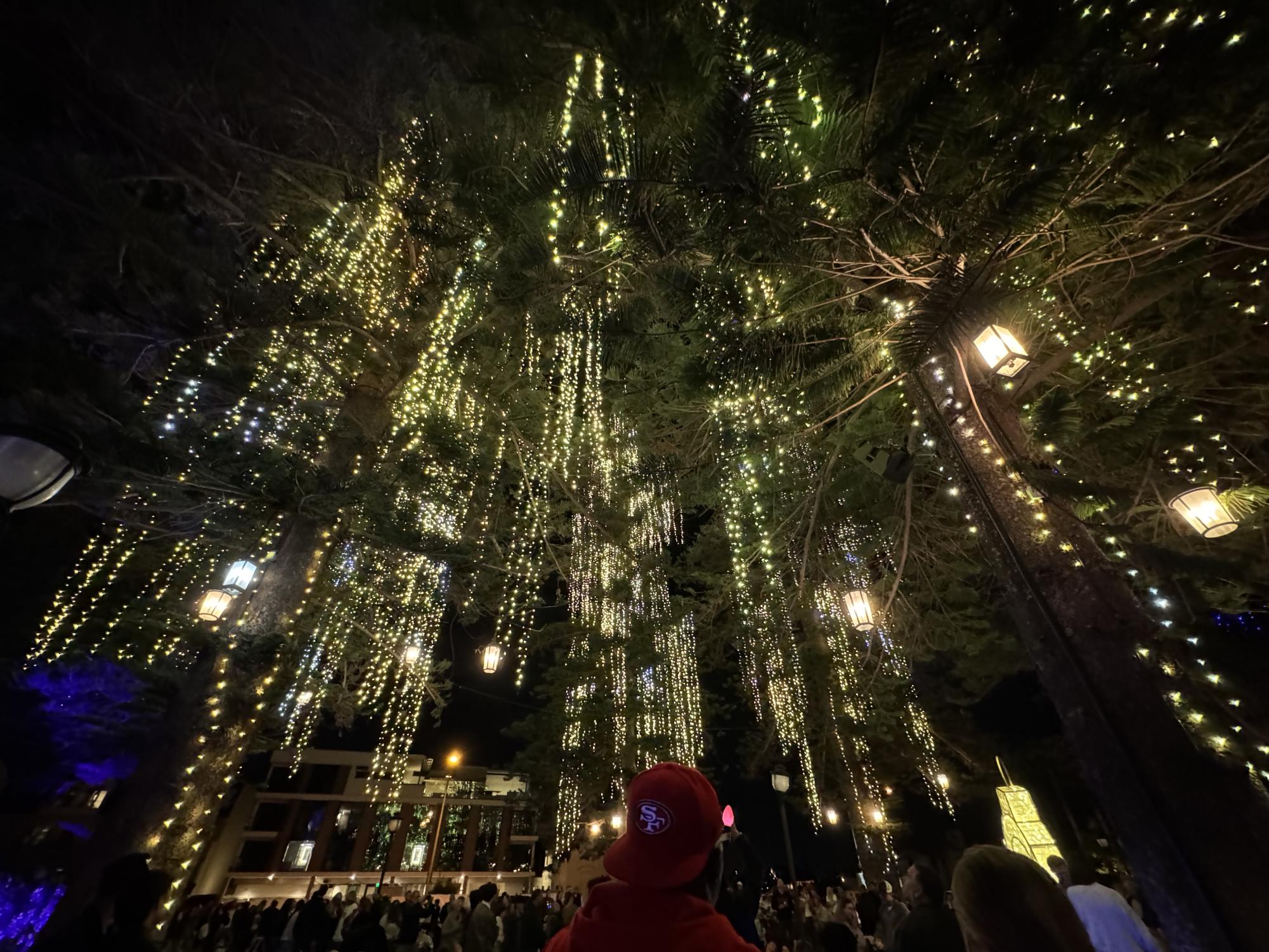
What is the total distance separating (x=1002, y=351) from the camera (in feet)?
10.2

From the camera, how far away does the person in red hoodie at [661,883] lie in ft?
3.70

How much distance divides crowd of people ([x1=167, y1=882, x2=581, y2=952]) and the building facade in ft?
29.0

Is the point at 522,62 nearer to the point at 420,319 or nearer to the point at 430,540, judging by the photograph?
the point at 420,319

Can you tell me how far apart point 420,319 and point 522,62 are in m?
4.12

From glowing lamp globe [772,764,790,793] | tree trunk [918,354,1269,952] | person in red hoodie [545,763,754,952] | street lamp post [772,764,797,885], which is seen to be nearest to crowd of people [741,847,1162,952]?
tree trunk [918,354,1269,952]

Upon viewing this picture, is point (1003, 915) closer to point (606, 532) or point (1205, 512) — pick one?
point (1205, 512)

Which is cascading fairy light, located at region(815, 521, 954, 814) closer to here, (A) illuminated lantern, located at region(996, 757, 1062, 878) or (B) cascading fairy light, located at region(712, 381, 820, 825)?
(B) cascading fairy light, located at region(712, 381, 820, 825)

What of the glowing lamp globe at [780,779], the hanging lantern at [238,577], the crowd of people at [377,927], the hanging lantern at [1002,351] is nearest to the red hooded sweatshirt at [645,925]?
the hanging lantern at [1002,351]

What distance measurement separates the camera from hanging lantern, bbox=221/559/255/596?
5992 millimetres

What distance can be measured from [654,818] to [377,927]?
8.95 meters

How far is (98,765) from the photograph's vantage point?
9.30m

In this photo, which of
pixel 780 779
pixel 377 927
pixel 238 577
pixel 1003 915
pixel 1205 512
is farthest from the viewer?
pixel 780 779

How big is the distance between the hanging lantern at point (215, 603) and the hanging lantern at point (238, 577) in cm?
8

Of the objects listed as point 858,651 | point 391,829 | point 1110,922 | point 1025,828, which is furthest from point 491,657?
point 391,829
